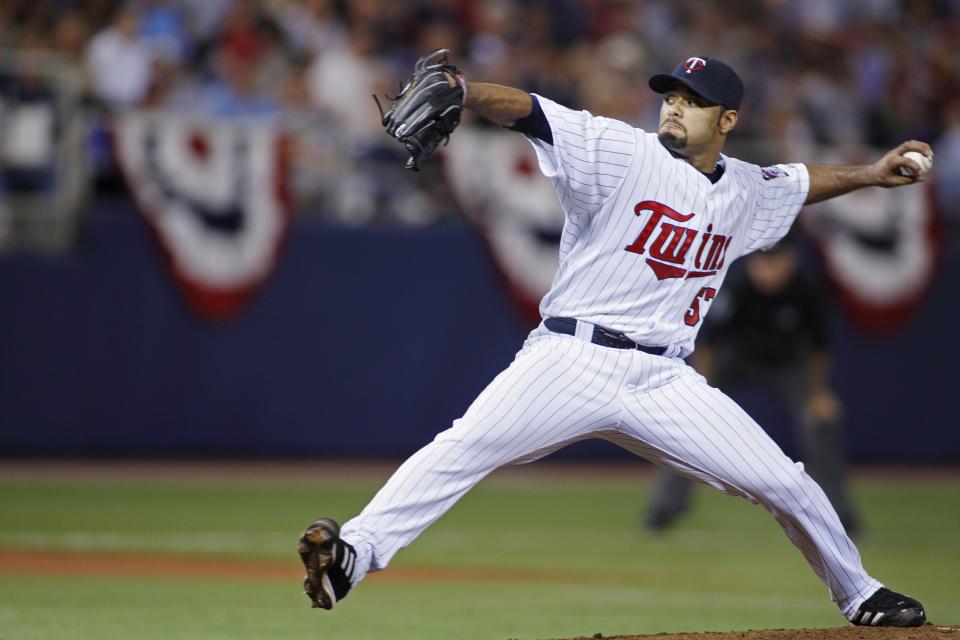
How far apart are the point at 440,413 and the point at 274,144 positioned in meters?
2.82

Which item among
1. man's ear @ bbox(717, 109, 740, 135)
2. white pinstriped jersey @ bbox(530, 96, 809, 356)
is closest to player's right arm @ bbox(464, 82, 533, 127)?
white pinstriped jersey @ bbox(530, 96, 809, 356)

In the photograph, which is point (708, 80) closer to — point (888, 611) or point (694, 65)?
point (694, 65)

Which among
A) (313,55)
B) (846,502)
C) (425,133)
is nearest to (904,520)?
(846,502)

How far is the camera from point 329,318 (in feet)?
43.8

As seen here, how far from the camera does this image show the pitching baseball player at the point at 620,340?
477 cm

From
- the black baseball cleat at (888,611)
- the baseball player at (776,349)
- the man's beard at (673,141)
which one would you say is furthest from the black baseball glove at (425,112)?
the baseball player at (776,349)

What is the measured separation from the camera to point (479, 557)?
9.05 m

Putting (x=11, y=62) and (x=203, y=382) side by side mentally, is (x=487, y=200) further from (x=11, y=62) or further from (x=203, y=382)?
(x=11, y=62)

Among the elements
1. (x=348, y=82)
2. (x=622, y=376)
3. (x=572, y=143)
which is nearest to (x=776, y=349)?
(x=348, y=82)

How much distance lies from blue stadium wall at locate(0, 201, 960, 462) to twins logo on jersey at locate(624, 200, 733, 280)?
8.15 m


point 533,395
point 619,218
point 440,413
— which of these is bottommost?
point 440,413

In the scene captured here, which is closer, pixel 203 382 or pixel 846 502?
pixel 846 502

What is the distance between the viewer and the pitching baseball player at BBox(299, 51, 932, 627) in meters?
4.77

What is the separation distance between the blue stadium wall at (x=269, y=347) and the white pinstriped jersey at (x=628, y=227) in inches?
321
